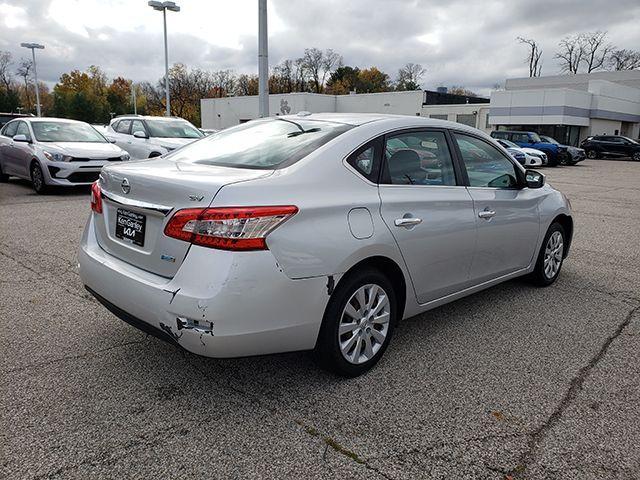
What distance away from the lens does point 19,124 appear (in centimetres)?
1176

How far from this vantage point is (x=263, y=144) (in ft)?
11.5

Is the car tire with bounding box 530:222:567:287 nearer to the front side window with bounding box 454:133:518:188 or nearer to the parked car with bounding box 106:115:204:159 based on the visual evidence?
the front side window with bounding box 454:133:518:188

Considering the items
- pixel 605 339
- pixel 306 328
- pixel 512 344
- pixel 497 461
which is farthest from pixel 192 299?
pixel 605 339

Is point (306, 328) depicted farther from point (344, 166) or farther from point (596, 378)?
point (596, 378)

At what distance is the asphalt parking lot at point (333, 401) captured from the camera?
2.46 metres

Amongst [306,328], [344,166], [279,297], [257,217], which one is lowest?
[306,328]

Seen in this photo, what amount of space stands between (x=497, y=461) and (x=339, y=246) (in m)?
1.34

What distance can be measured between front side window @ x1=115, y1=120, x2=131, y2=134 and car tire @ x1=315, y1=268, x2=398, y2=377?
39.6 ft

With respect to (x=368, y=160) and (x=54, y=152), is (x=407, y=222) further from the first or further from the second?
(x=54, y=152)

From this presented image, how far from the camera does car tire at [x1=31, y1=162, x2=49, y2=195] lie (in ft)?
34.5

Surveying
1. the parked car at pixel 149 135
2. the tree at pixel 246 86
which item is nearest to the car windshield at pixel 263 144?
the parked car at pixel 149 135

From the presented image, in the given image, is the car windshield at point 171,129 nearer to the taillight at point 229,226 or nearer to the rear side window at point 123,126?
the rear side window at point 123,126

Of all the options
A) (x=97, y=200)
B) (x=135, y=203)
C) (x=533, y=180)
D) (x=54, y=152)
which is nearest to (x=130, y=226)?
(x=135, y=203)

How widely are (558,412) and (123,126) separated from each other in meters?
13.4
